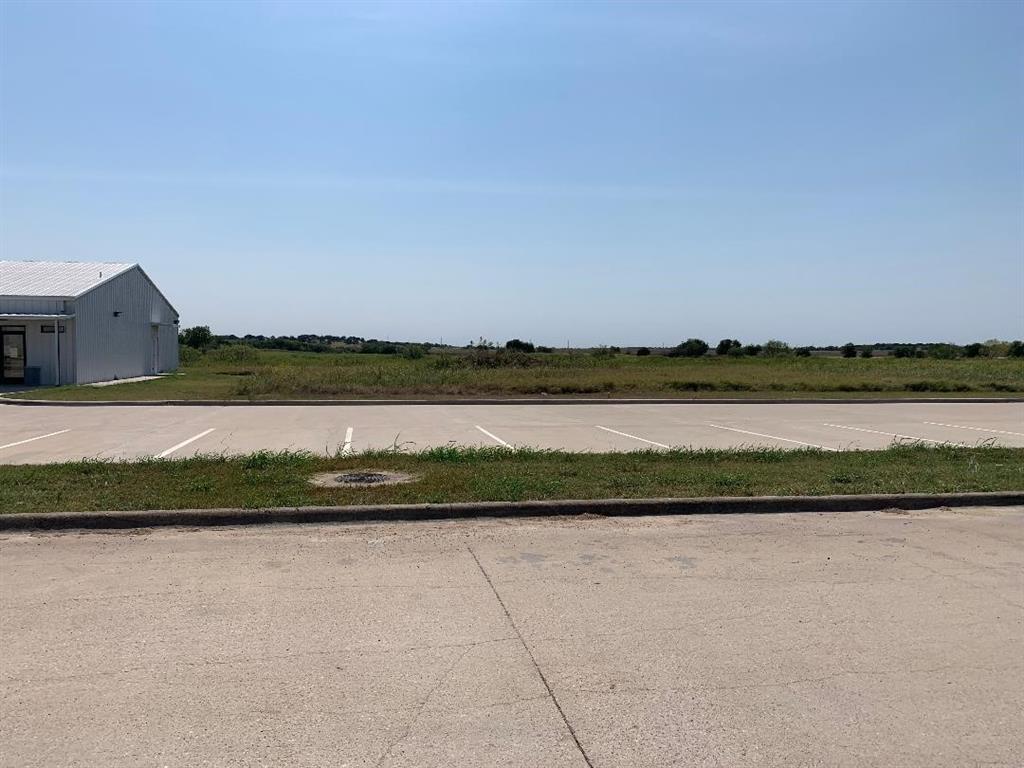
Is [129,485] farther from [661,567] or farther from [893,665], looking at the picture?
[893,665]

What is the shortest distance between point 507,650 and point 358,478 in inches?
215

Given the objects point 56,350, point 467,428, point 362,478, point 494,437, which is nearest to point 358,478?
point 362,478

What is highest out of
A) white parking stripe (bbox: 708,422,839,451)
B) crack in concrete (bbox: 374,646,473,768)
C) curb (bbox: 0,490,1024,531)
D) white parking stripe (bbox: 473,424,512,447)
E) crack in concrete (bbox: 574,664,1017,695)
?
curb (bbox: 0,490,1024,531)

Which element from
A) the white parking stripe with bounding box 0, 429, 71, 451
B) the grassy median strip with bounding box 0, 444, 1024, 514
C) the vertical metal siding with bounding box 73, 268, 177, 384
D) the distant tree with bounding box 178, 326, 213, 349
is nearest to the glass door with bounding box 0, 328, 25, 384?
the vertical metal siding with bounding box 73, 268, 177, 384

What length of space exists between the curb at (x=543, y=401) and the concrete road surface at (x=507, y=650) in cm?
1751

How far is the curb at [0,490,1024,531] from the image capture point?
23.9 feet

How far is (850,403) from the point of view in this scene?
27453 millimetres

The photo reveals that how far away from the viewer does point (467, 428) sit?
1795cm

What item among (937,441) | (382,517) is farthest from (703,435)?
(382,517)

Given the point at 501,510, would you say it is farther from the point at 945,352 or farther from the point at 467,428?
the point at 945,352

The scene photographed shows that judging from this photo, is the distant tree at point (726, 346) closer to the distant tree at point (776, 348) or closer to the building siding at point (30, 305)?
the distant tree at point (776, 348)

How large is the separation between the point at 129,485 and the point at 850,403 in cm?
2467

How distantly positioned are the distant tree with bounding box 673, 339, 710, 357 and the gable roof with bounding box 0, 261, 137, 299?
235 feet

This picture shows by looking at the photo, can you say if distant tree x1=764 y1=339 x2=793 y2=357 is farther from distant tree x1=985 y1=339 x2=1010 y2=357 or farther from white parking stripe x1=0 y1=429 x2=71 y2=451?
white parking stripe x1=0 y1=429 x2=71 y2=451
